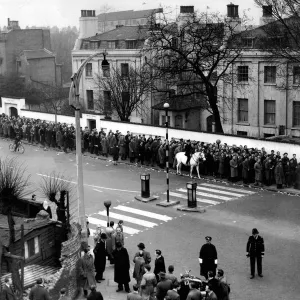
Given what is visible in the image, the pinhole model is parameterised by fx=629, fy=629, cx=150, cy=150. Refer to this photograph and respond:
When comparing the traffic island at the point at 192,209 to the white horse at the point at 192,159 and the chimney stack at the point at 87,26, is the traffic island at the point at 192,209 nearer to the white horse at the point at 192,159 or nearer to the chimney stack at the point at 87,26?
the white horse at the point at 192,159

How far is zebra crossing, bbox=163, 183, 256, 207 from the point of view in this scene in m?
28.6

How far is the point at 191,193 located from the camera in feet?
87.8

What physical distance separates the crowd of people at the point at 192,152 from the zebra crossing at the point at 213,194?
1.37 m

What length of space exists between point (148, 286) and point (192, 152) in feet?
62.2

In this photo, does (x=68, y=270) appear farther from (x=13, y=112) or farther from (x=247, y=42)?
(x=13, y=112)

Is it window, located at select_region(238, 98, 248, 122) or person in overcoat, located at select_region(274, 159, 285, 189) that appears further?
window, located at select_region(238, 98, 248, 122)

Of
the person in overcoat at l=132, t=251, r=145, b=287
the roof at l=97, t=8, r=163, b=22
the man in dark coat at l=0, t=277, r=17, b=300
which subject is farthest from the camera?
the roof at l=97, t=8, r=163, b=22

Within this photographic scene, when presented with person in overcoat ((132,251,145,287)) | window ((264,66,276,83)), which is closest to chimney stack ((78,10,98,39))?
window ((264,66,276,83))

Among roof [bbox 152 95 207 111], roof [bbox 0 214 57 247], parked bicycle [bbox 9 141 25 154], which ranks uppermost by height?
roof [bbox 152 95 207 111]

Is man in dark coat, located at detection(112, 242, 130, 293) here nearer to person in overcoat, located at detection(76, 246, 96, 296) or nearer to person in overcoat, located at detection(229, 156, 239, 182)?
person in overcoat, located at detection(76, 246, 96, 296)

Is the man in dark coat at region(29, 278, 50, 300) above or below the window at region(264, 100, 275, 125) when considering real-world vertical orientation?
below

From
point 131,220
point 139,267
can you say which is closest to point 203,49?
point 131,220

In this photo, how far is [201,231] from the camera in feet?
78.1

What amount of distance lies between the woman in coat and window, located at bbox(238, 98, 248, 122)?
3359cm
